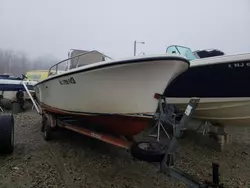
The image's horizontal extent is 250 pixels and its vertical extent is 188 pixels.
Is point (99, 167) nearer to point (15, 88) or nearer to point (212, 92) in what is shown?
point (212, 92)

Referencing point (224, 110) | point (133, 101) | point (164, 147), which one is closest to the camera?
point (164, 147)

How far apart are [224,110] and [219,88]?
18.5 inches

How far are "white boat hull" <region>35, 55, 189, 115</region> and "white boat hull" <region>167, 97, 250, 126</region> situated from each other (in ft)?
4.69

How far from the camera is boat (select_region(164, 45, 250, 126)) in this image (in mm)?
3775

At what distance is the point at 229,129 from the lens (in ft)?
20.0

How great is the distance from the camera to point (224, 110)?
14.1 feet

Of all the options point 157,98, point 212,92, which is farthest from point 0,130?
point 212,92

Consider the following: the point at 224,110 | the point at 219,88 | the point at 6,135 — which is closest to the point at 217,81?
the point at 219,88

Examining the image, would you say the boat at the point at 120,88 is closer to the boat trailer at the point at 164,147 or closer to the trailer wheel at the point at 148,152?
the boat trailer at the point at 164,147

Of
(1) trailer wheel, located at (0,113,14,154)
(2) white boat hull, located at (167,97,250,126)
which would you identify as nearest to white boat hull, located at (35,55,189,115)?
(1) trailer wheel, located at (0,113,14,154)

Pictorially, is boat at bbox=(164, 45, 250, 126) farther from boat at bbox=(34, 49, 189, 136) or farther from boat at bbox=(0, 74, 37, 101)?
boat at bbox=(0, 74, 37, 101)

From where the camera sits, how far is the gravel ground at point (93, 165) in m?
3.04

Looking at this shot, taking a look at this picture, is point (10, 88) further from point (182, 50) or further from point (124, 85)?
point (124, 85)

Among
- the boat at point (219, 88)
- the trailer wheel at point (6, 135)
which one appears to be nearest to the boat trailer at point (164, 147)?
the trailer wheel at point (6, 135)
